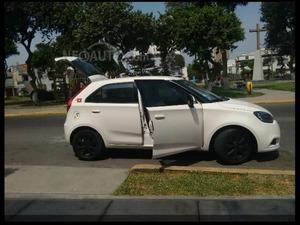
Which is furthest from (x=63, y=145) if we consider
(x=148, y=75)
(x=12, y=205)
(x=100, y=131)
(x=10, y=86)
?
(x=10, y=86)

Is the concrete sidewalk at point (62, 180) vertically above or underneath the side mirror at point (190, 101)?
underneath

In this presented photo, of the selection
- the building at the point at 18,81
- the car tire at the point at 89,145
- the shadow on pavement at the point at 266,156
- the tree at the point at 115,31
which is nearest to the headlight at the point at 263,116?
the shadow on pavement at the point at 266,156

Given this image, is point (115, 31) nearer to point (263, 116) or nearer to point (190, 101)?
point (190, 101)

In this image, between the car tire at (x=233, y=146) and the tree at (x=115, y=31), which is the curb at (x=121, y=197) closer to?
the car tire at (x=233, y=146)

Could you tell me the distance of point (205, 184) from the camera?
21.2 ft

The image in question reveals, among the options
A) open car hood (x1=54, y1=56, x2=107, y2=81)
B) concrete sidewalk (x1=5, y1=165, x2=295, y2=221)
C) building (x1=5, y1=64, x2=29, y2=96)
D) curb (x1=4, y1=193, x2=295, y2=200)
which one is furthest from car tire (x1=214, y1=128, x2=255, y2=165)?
building (x1=5, y1=64, x2=29, y2=96)

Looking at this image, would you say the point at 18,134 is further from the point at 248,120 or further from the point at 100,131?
the point at 248,120

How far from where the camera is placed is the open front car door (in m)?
7.65

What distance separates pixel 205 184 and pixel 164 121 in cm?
153

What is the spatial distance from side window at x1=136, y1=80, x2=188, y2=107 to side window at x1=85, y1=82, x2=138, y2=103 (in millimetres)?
226

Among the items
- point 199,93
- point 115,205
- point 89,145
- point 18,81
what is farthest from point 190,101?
point 18,81

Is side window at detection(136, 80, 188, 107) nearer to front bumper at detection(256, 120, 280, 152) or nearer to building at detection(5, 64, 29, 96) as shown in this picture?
front bumper at detection(256, 120, 280, 152)

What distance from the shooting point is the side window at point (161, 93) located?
7.92 meters

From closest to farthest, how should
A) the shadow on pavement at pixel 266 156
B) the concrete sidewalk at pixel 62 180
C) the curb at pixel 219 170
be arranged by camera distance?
the concrete sidewalk at pixel 62 180, the curb at pixel 219 170, the shadow on pavement at pixel 266 156
